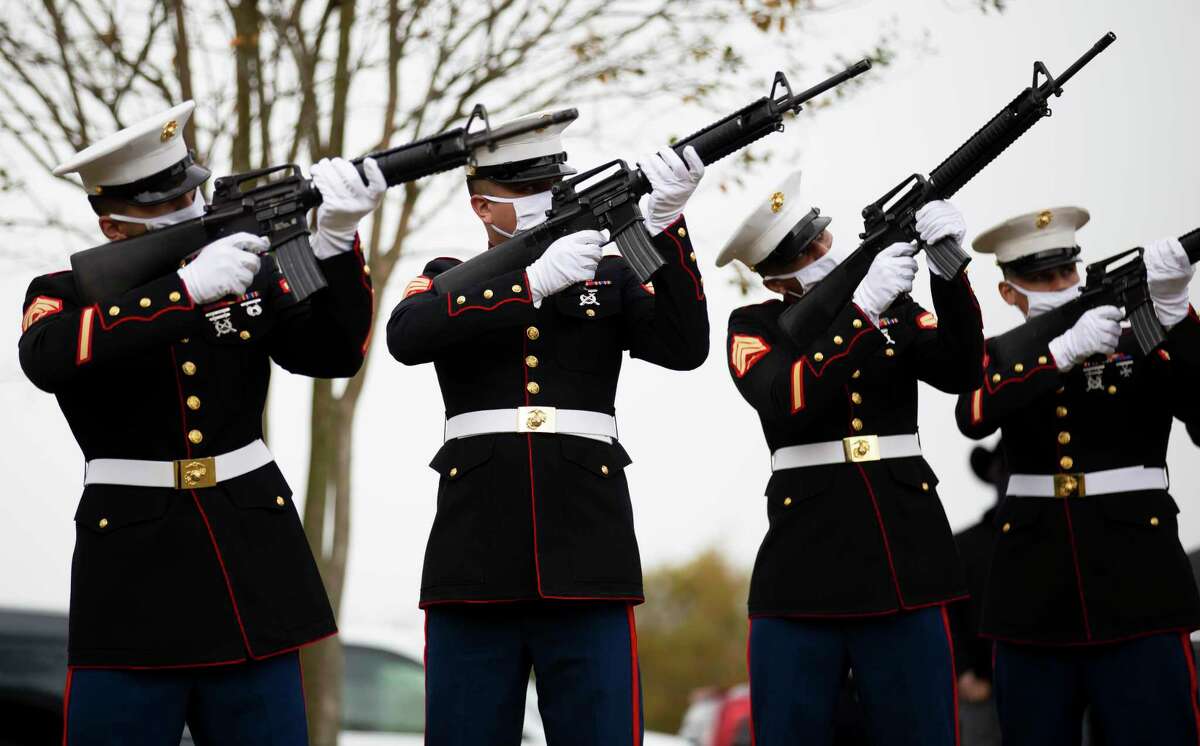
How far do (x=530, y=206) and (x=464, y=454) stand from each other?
2.63 ft

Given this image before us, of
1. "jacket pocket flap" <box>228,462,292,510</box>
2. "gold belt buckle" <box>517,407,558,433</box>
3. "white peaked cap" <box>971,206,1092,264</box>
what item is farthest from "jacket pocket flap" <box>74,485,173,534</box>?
"white peaked cap" <box>971,206,1092,264</box>

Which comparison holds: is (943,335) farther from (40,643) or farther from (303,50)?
(303,50)

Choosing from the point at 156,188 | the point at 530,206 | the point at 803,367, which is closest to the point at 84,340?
the point at 156,188

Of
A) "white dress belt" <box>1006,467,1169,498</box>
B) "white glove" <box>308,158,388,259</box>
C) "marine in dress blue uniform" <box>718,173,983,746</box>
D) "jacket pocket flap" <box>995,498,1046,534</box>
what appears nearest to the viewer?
"white glove" <box>308,158,388,259</box>

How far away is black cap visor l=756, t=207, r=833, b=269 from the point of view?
5.58m

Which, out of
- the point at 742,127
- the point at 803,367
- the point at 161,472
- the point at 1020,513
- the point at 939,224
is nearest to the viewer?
the point at 161,472

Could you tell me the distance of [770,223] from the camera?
5.56 metres

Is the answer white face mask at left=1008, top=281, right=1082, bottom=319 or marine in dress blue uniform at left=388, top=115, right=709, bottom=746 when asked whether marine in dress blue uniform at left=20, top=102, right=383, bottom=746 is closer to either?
marine in dress blue uniform at left=388, top=115, right=709, bottom=746

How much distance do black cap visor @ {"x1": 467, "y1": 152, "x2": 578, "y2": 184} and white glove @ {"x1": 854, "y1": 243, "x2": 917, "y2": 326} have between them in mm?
1083

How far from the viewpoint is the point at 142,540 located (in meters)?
4.34

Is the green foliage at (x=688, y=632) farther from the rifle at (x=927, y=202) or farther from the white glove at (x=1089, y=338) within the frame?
the rifle at (x=927, y=202)

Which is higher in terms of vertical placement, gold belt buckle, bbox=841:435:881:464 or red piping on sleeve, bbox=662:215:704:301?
red piping on sleeve, bbox=662:215:704:301

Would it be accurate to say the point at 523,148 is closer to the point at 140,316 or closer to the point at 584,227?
the point at 584,227

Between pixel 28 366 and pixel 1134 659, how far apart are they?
3.69 metres
